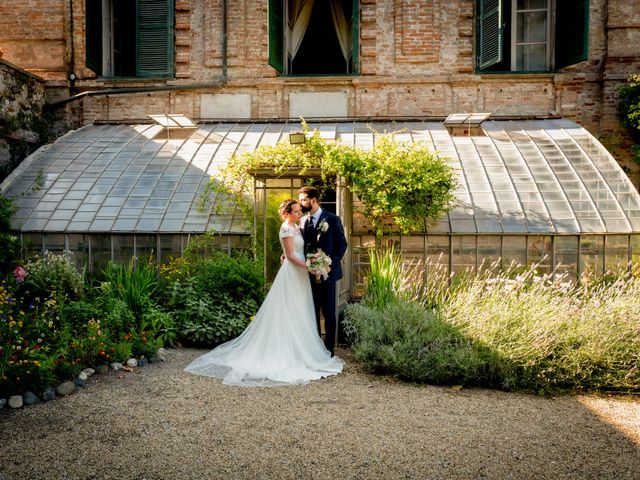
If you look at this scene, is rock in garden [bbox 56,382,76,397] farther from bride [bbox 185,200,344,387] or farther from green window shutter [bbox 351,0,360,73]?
green window shutter [bbox 351,0,360,73]

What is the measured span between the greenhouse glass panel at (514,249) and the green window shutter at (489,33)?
396 centimetres

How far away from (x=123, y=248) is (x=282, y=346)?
3782mm

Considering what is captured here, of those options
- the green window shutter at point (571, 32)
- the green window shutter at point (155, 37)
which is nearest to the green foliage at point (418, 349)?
the green window shutter at point (571, 32)

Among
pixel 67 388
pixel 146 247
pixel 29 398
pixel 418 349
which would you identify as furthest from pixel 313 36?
pixel 29 398

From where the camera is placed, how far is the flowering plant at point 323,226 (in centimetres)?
666

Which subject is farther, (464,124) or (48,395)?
(464,124)

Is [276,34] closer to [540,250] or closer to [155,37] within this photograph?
[155,37]

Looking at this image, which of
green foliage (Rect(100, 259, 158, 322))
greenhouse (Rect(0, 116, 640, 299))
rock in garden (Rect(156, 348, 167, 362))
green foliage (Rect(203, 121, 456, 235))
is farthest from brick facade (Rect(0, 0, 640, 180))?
rock in garden (Rect(156, 348, 167, 362))

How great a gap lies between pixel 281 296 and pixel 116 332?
2.14 m

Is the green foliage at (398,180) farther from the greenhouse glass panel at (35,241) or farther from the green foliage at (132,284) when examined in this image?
the greenhouse glass panel at (35,241)

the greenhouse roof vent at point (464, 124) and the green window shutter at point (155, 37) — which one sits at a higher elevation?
the green window shutter at point (155, 37)

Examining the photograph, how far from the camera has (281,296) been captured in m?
6.56

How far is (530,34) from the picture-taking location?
1136 cm

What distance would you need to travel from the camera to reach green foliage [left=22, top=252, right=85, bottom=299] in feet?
25.0
